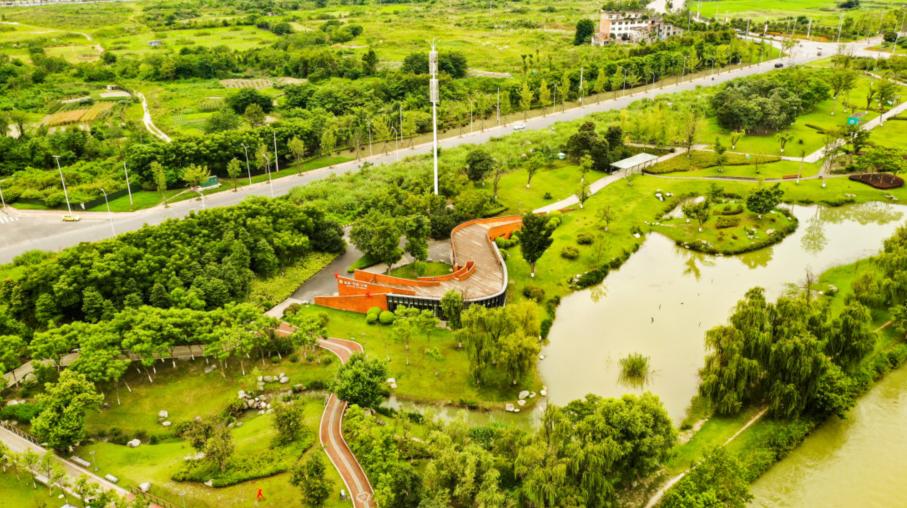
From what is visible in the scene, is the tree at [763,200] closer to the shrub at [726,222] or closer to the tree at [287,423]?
the shrub at [726,222]

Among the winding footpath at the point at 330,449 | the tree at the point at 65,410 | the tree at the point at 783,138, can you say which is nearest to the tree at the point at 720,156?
the tree at the point at 783,138

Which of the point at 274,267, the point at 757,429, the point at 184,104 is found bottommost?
the point at 757,429

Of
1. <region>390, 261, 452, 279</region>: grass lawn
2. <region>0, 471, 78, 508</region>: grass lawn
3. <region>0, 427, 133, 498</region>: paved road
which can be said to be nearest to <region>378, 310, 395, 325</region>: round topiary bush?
<region>390, 261, 452, 279</region>: grass lawn

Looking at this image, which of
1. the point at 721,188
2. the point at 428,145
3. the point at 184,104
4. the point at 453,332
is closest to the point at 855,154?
the point at 721,188

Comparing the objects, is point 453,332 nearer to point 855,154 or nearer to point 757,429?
point 757,429

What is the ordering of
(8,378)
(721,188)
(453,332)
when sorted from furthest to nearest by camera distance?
(721,188) < (453,332) < (8,378)

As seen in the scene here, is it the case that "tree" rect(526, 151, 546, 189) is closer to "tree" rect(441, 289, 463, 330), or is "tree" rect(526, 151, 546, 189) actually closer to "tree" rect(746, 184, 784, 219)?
"tree" rect(746, 184, 784, 219)
